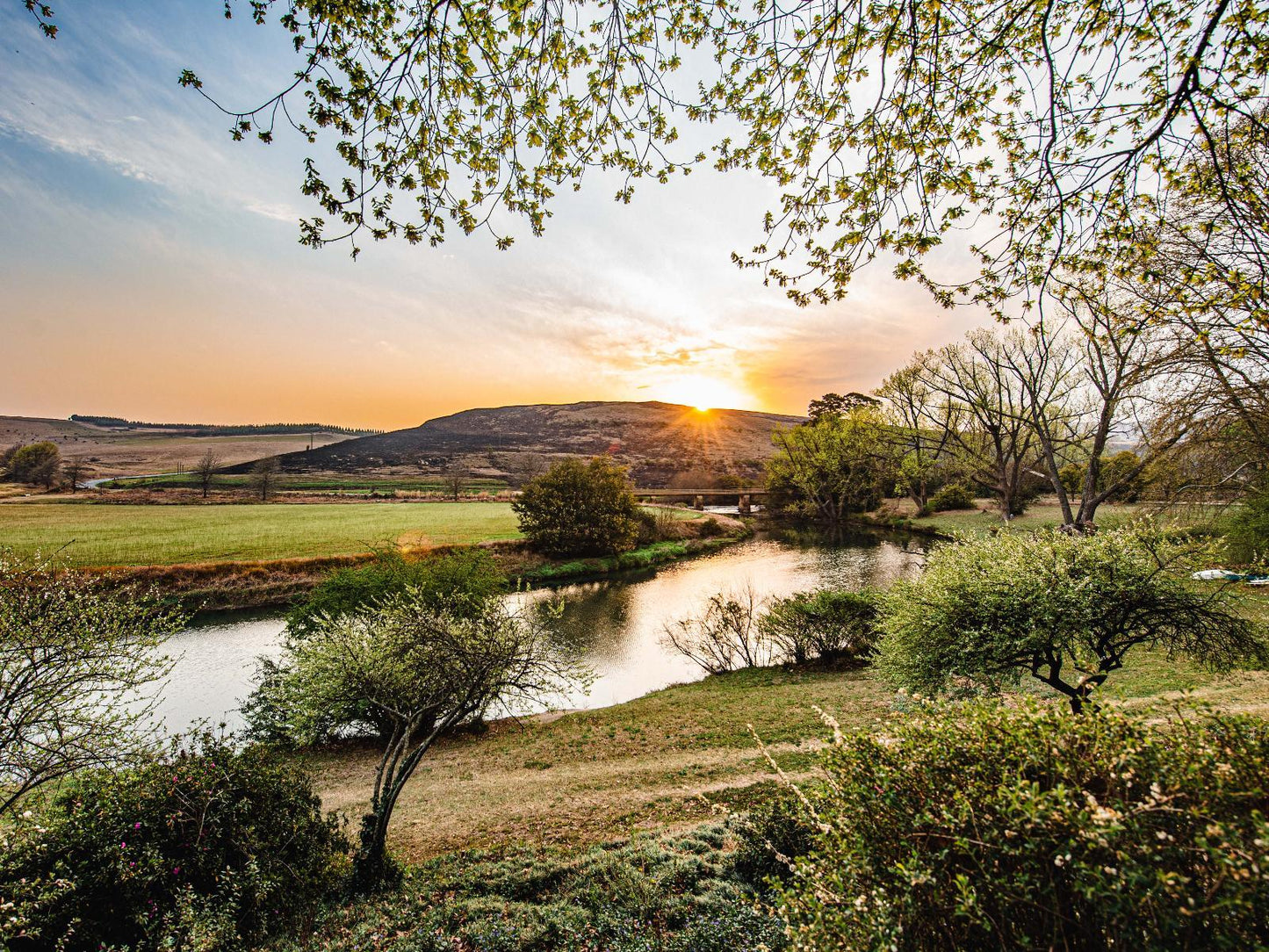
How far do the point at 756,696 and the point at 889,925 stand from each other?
12.9 metres

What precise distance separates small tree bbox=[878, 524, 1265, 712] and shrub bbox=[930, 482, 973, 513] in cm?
4660

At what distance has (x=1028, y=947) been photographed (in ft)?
6.13

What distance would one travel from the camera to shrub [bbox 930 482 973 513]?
49.4 meters

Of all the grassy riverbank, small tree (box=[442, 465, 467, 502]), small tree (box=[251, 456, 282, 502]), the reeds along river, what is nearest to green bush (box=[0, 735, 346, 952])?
the reeds along river

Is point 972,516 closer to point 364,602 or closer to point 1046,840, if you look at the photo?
point 364,602

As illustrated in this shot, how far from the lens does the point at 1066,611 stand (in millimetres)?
7195

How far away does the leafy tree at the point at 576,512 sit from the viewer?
116 feet

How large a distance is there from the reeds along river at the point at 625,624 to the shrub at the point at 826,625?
1924 millimetres

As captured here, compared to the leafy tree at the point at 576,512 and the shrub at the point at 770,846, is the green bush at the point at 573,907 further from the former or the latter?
the leafy tree at the point at 576,512

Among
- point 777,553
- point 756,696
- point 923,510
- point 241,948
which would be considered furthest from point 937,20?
point 923,510

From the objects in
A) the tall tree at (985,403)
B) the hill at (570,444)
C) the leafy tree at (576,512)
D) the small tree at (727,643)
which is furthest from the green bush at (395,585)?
the hill at (570,444)

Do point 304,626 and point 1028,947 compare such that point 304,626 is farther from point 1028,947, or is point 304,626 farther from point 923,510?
point 923,510

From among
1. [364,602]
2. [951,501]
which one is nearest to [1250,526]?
[364,602]

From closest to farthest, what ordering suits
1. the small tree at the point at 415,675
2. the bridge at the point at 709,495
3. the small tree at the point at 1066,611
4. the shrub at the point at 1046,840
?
the shrub at the point at 1046,840, the small tree at the point at 415,675, the small tree at the point at 1066,611, the bridge at the point at 709,495
